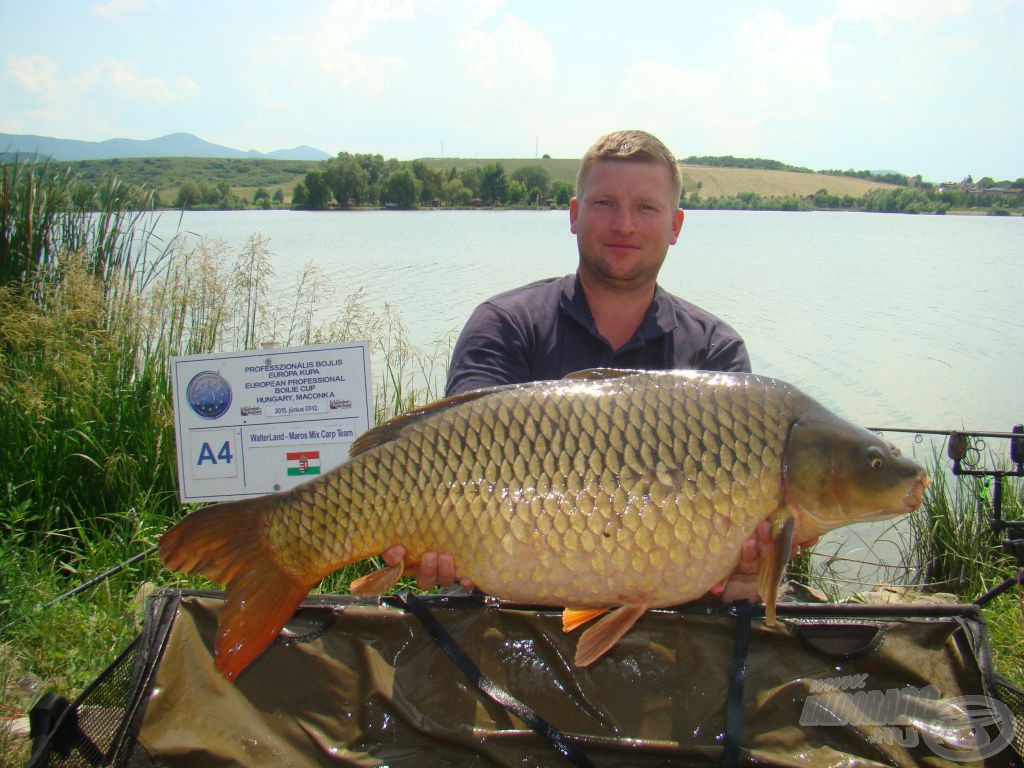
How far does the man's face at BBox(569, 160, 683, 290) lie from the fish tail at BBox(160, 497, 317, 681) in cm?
109

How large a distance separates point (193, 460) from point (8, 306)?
5.35 feet

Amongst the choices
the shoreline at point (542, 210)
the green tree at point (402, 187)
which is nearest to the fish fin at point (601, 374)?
the shoreline at point (542, 210)

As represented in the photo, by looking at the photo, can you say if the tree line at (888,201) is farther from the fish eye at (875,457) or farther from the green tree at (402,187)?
the fish eye at (875,457)

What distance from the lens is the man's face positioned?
6.75ft

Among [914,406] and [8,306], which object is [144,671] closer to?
[8,306]

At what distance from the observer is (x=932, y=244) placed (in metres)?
19.3

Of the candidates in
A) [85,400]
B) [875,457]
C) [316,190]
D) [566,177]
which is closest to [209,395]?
[85,400]

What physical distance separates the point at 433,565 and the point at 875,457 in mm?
819

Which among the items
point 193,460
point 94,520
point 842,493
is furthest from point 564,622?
point 94,520

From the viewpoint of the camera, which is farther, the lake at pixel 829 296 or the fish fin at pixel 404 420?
the lake at pixel 829 296

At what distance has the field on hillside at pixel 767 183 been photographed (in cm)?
3450

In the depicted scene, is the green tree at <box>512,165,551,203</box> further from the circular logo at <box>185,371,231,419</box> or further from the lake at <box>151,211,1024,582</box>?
the circular logo at <box>185,371,231,419</box>

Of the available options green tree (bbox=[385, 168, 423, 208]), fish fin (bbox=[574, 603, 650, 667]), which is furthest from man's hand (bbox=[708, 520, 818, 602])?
green tree (bbox=[385, 168, 423, 208])

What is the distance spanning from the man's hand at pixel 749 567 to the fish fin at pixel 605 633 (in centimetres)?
19
